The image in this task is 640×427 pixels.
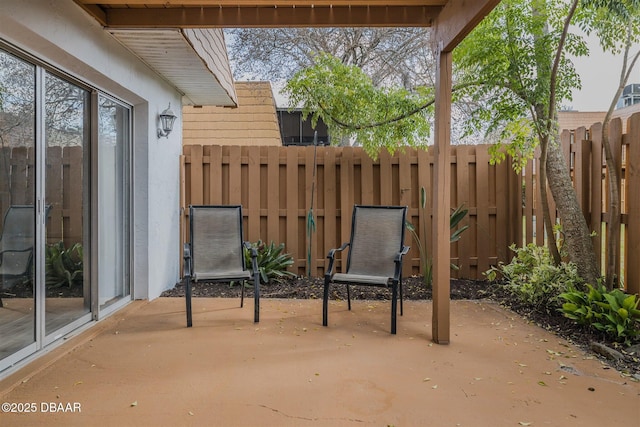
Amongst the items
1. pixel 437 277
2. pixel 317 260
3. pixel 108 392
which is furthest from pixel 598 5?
pixel 108 392

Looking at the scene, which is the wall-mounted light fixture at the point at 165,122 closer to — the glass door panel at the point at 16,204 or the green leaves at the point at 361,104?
the green leaves at the point at 361,104

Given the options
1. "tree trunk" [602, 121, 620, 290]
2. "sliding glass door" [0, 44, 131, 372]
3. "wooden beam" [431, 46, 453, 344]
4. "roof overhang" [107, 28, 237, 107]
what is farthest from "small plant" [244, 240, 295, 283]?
"tree trunk" [602, 121, 620, 290]

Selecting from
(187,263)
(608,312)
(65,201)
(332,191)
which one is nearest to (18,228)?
(65,201)

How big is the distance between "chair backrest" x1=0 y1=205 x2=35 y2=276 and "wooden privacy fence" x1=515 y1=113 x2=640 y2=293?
4.54 m

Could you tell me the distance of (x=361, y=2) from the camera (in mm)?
3299

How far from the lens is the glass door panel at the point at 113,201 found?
3.95 m

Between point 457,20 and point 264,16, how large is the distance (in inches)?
59.3

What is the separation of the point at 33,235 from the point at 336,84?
3.59 meters

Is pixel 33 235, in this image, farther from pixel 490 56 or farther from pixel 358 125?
pixel 490 56

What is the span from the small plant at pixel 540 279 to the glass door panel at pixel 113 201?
4.10 meters

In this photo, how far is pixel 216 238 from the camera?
4.64 meters

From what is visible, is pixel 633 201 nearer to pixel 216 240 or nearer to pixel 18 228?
pixel 216 240

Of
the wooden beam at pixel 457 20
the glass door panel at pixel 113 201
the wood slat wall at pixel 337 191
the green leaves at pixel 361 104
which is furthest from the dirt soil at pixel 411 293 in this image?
the wooden beam at pixel 457 20

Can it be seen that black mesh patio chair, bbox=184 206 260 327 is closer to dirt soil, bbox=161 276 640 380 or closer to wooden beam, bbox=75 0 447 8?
dirt soil, bbox=161 276 640 380
